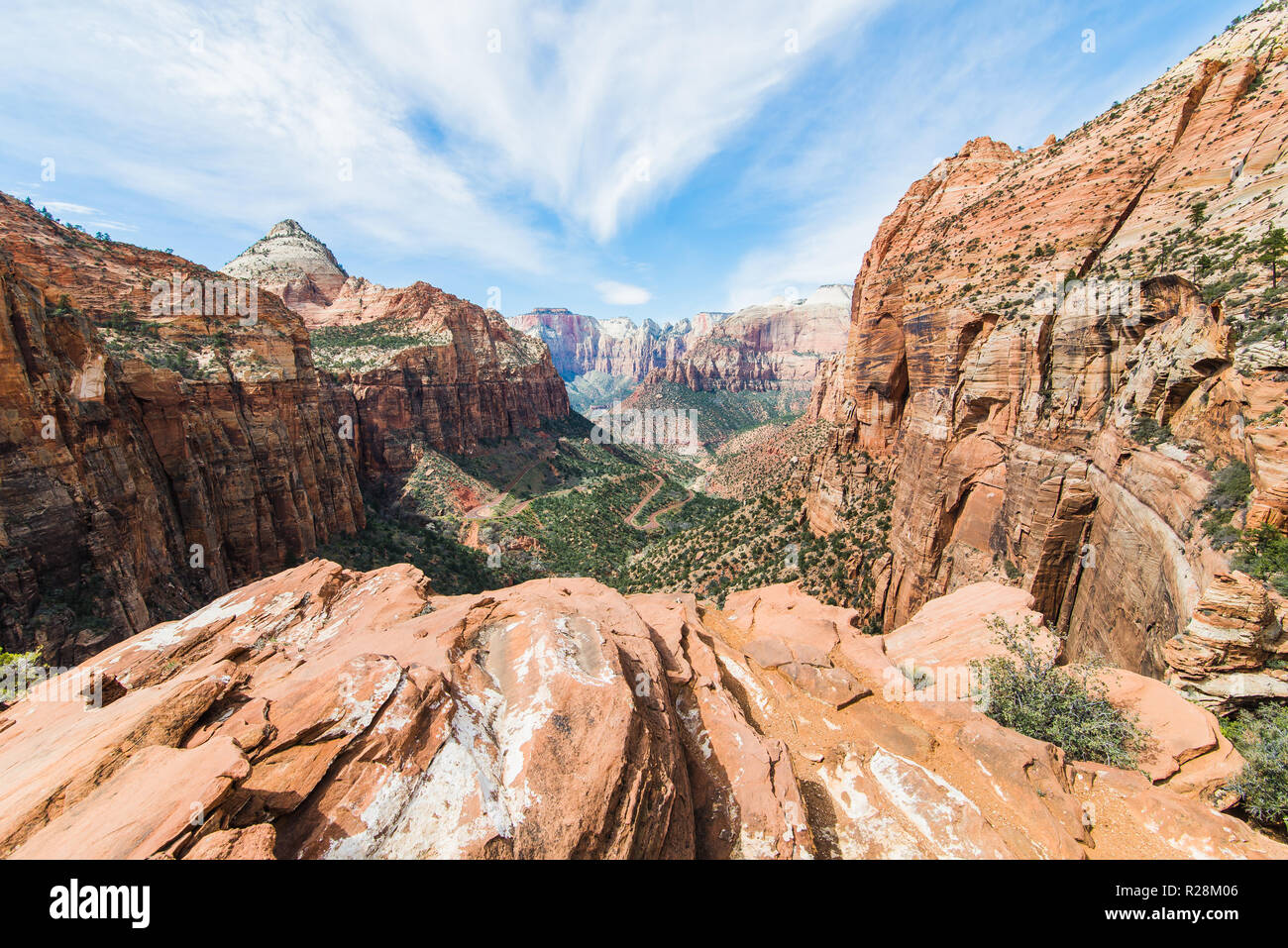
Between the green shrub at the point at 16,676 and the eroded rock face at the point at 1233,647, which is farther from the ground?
the eroded rock face at the point at 1233,647

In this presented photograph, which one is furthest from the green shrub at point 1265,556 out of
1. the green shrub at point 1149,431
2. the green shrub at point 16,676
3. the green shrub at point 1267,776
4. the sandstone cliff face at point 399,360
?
the sandstone cliff face at point 399,360

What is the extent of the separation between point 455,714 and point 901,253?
49052mm

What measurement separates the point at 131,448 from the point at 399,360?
168ft

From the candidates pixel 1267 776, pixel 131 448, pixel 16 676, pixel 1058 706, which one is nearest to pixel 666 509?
pixel 131 448

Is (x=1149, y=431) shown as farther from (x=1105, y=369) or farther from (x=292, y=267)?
(x=292, y=267)

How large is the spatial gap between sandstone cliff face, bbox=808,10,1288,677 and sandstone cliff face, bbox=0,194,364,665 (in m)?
35.7

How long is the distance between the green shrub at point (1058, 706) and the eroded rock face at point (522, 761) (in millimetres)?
750

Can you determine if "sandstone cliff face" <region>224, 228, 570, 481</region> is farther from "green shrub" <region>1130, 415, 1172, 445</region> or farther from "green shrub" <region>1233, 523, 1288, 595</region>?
"green shrub" <region>1233, 523, 1288, 595</region>

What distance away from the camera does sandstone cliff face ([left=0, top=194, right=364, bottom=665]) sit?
1781cm

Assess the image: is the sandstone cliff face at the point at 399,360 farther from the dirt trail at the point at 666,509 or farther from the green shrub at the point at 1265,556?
the green shrub at the point at 1265,556

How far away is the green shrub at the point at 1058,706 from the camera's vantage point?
10461 mm

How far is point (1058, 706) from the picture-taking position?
11.5m

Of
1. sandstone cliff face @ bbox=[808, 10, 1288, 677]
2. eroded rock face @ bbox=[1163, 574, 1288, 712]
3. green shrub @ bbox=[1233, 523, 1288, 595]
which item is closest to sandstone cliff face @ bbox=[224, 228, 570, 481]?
sandstone cliff face @ bbox=[808, 10, 1288, 677]
